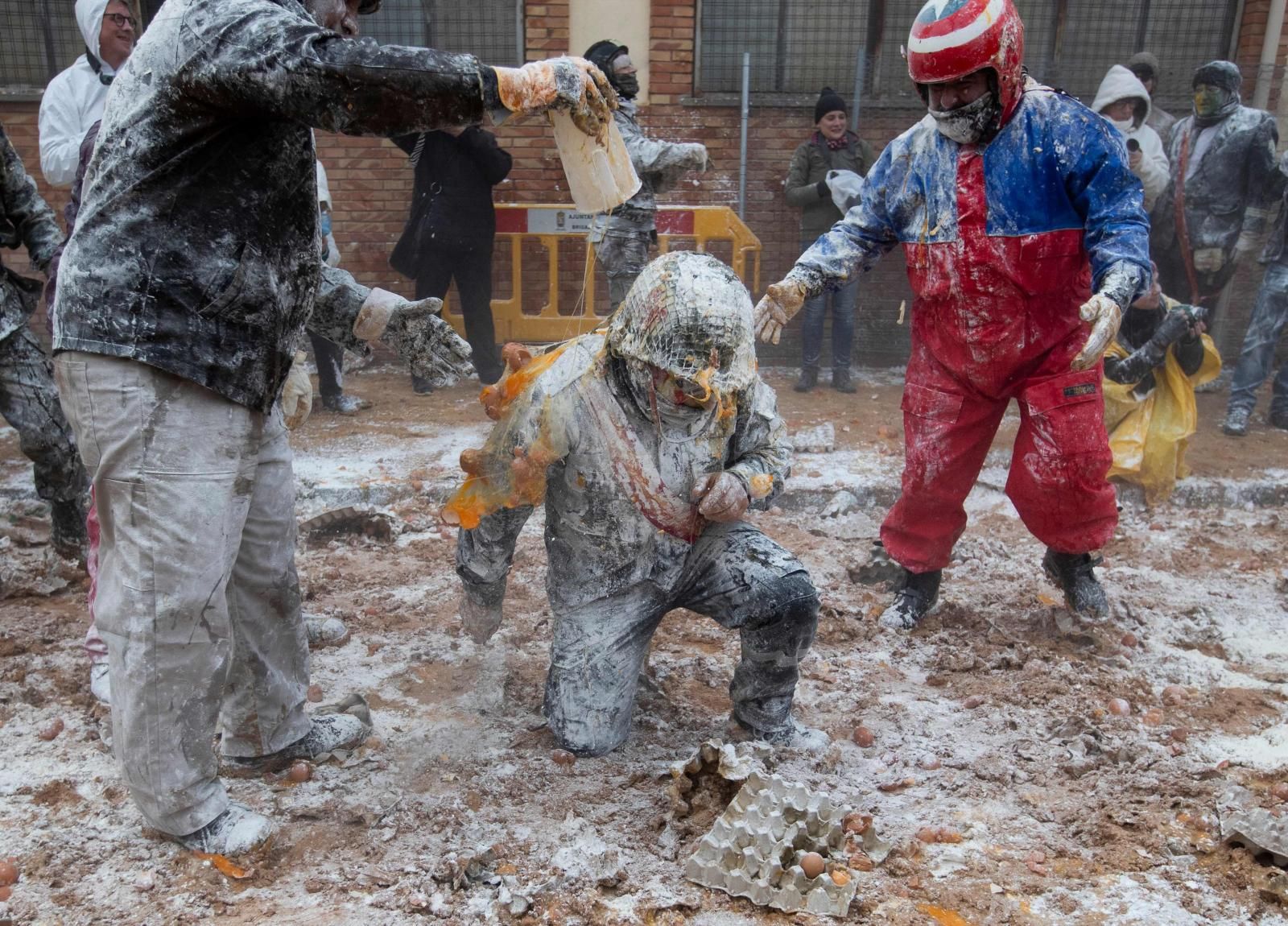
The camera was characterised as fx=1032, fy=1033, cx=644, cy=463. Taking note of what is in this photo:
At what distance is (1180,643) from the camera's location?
13.2ft

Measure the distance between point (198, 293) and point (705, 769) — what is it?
1.76 metres

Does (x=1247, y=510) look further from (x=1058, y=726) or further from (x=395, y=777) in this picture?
(x=395, y=777)

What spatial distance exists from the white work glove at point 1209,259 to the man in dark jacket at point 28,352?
282 inches

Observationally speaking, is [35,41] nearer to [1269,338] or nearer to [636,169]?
[636,169]

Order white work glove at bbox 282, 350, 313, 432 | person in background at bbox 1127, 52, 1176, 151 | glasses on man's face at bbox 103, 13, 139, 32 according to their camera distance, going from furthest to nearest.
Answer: person in background at bbox 1127, 52, 1176, 151 → glasses on man's face at bbox 103, 13, 139, 32 → white work glove at bbox 282, 350, 313, 432

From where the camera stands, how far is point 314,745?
305 cm

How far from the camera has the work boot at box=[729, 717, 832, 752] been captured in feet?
10.3

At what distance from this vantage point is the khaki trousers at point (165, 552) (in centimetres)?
231

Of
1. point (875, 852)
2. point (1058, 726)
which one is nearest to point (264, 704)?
point (875, 852)

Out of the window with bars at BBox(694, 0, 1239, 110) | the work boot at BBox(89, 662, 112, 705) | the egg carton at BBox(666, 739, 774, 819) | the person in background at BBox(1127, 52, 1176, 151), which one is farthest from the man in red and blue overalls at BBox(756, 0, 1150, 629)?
the window with bars at BBox(694, 0, 1239, 110)

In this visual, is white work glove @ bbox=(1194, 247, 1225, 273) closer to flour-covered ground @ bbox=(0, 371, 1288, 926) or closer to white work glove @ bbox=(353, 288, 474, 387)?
flour-covered ground @ bbox=(0, 371, 1288, 926)

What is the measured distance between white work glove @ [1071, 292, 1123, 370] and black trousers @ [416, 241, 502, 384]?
4.97 metres

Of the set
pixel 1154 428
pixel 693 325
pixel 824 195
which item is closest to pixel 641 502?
pixel 693 325

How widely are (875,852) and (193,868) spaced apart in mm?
1693
